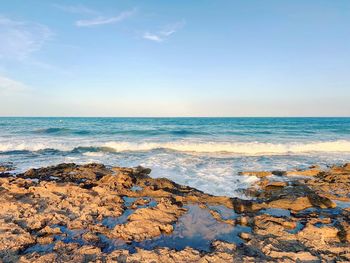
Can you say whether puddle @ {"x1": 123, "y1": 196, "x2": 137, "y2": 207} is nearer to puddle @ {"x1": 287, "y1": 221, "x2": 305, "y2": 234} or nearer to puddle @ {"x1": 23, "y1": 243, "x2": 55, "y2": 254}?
puddle @ {"x1": 23, "y1": 243, "x2": 55, "y2": 254}

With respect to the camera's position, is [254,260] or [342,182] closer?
[254,260]

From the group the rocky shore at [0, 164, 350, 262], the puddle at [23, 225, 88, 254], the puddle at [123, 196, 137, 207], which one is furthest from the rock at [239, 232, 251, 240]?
the puddle at [123, 196, 137, 207]

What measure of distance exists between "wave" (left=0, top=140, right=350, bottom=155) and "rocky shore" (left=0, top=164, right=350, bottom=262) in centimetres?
1048

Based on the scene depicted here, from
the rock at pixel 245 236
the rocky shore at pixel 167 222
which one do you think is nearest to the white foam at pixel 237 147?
the rocky shore at pixel 167 222

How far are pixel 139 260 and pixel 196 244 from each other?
4.07ft

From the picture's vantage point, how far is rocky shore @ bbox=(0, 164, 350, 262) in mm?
5098

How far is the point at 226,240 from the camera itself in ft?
19.0

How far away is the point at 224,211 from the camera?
294 inches

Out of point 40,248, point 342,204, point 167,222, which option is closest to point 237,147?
point 342,204

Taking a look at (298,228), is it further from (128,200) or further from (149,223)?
(128,200)

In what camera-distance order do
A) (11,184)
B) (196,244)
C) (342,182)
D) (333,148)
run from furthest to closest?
(333,148) < (342,182) < (11,184) < (196,244)

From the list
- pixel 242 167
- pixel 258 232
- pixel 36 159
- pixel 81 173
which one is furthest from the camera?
pixel 36 159

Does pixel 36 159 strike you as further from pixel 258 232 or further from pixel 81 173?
pixel 258 232

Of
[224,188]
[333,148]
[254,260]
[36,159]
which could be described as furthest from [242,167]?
[333,148]
